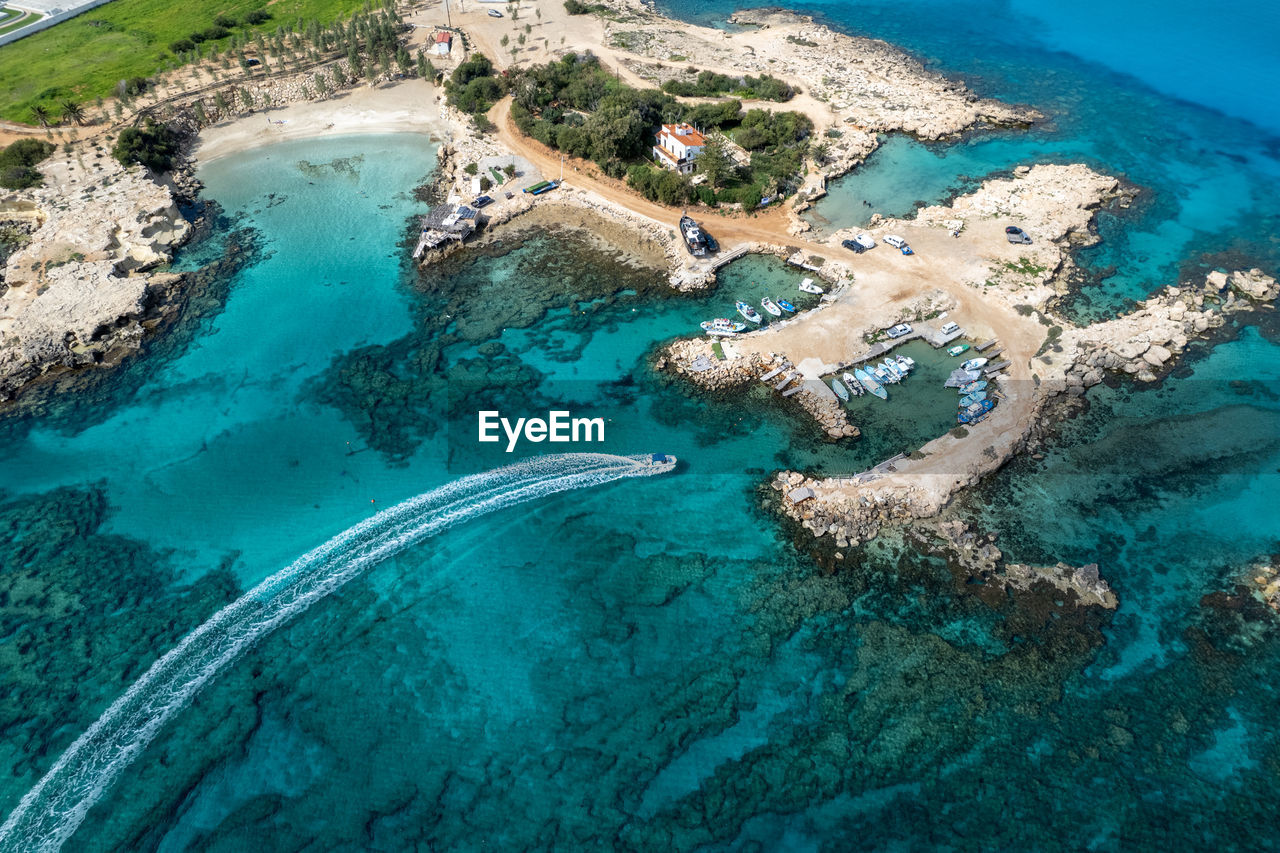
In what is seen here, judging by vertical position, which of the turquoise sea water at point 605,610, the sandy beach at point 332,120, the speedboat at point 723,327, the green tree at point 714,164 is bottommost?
the turquoise sea water at point 605,610

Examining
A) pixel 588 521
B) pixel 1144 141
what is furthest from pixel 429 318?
pixel 1144 141

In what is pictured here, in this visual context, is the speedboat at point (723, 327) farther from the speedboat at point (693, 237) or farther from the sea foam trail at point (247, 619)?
the sea foam trail at point (247, 619)

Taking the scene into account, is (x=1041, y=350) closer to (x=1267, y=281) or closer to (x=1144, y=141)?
(x=1267, y=281)

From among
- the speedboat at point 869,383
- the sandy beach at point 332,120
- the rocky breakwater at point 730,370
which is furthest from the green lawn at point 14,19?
the speedboat at point 869,383

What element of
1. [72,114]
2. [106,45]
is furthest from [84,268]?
[106,45]

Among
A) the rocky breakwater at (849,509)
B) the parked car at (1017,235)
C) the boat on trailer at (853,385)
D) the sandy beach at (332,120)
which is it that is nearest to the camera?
the rocky breakwater at (849,509)

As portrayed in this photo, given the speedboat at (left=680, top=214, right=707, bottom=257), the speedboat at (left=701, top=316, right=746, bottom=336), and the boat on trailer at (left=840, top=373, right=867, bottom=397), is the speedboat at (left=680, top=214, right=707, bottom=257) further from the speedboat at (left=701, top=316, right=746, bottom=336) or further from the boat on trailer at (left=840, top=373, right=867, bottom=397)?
the boat on trailer at (left=840, top=373, right=867, bottom=397)

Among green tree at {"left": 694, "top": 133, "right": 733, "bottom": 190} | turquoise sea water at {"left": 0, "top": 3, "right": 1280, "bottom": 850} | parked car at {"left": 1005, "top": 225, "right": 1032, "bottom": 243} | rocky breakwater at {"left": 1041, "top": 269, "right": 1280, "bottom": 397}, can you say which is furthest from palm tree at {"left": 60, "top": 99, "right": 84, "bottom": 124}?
rocky breakwater at {"left": 1041, "top": 269, "right": 1280, "bottom": 397}

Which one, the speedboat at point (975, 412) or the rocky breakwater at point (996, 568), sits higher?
the speedboat at point (975, 412)
